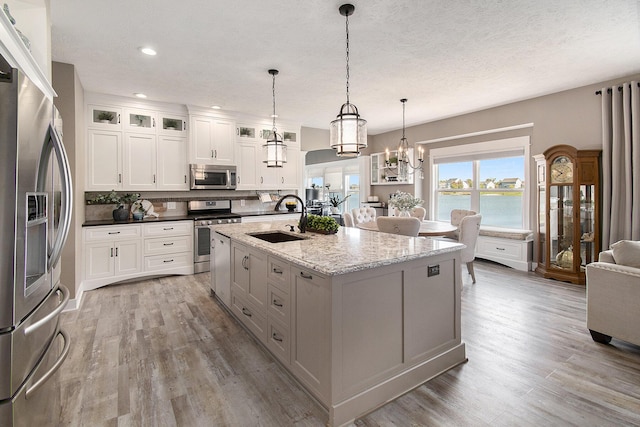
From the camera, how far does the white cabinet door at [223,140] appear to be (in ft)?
17.6

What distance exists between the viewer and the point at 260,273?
246 centimetres

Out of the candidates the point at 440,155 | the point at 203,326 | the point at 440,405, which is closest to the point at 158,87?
the point at 203,326

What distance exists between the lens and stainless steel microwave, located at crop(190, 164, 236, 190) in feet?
17.0

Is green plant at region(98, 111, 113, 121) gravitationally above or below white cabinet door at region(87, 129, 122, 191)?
above

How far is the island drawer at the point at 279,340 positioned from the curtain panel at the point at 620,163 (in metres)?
4.24

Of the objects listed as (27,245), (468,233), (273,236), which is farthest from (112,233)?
(468,233)

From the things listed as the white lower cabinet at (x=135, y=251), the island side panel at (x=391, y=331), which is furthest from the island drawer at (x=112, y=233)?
the island side panel at (x=391, y=331)

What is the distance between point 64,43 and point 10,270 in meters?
3.04

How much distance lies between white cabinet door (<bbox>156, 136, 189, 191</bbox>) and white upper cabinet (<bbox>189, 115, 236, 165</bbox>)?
0.17 meters

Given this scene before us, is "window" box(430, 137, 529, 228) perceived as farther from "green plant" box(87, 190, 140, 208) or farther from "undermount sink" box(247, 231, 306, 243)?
"green plant" box(87, 190, 140, 208)

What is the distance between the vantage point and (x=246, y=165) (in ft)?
18.7

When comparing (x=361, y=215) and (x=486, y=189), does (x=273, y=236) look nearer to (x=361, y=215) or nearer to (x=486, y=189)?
(x=361, y=215)

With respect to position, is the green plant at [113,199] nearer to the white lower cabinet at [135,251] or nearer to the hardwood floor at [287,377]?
the white lower cabinet at [135,251]

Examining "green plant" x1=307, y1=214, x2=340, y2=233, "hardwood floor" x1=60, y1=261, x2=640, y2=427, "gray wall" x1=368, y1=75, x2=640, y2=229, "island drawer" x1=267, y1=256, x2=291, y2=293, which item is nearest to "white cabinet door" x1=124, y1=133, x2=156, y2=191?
"hardwood floor" x1=60, y1=261, x2=640, y2=427
